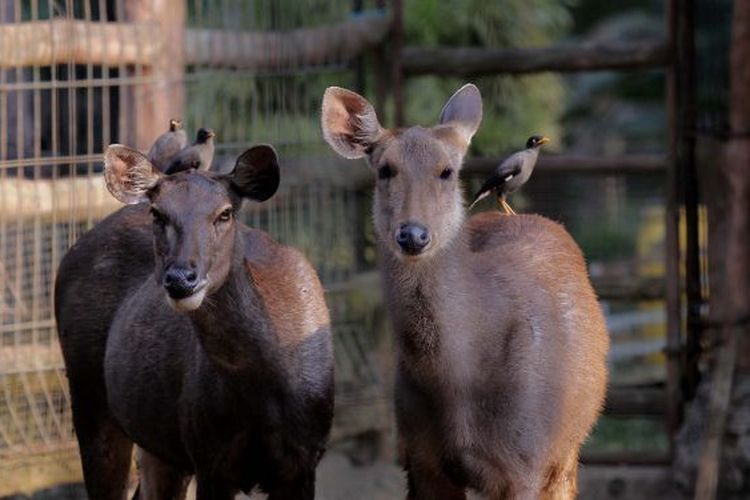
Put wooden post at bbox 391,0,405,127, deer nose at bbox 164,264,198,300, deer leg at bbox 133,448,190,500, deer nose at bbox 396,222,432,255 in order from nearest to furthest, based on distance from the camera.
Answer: deer nose at bbox 396,222,432,255
deer nose at bbox 164,264,198,300
deer leg at bbox 133,448,190,500
wooden post at bbox 391,0,405,127

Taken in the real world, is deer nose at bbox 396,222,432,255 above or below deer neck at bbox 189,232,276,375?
above

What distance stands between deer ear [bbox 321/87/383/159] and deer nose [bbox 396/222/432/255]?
662 mm

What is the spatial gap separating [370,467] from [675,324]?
2.01 meters

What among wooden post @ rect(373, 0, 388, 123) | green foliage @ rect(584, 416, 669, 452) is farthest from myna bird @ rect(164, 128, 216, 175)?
green foliage @ rect(584, 416, 669, 452)

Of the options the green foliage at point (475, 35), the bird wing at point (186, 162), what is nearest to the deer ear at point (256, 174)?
the bird wing at point (186, 162)

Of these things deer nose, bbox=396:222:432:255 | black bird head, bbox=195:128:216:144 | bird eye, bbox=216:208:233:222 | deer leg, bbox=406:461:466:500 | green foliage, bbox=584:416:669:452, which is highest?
black bird head, bbox=195:128:216:144

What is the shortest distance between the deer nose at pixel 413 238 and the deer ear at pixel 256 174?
81cm

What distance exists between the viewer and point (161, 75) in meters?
9.21

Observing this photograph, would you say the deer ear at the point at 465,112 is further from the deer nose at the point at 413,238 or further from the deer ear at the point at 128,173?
the deer ear at the point at 128,173

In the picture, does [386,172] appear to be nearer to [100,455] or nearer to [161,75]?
[100,455]

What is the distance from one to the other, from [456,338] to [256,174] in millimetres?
1072

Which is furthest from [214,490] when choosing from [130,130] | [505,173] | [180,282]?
[130,130]

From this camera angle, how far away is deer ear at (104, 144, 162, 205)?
6.79m

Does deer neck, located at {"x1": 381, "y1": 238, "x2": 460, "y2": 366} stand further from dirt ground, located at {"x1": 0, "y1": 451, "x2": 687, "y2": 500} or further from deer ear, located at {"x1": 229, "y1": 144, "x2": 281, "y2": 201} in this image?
dirt ground, located at {"x1": 0, "y1": 451, "x2": 687, "y2": 500}
